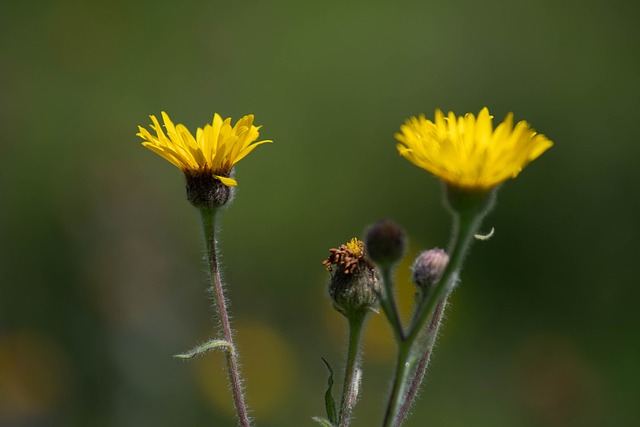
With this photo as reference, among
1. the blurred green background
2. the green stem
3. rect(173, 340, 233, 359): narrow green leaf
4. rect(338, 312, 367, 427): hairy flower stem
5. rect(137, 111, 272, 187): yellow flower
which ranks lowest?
the blurred green background

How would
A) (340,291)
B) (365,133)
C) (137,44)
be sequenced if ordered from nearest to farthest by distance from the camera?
(340,291) < (365,133) < (137,44)

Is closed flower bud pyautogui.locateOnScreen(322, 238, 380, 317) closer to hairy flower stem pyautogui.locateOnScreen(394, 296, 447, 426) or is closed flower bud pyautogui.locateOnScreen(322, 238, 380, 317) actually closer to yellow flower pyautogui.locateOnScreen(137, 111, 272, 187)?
hairy flower stem pyautogui.locateOnScreen(394, 296, 447, 426)

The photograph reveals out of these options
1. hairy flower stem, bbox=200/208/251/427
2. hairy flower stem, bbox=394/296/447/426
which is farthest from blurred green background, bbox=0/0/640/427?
hairy flower stem, bbox=394/296/447/426

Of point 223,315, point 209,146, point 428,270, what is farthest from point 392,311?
point 209,146

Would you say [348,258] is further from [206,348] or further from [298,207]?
[298,207]

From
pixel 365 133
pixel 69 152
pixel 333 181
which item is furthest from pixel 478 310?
pixel 69 152

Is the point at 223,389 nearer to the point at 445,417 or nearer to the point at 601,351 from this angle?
the point at 445,417

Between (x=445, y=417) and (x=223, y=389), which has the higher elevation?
(x=223, y=389)
